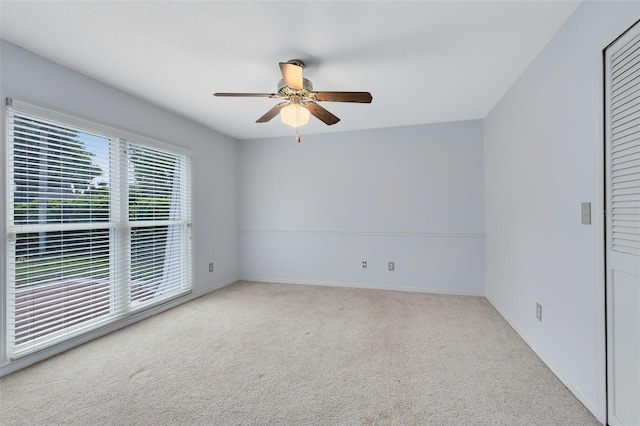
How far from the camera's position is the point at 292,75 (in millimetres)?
1903

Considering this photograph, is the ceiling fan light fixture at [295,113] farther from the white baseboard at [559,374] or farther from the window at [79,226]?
the white baseboard at [559,374]

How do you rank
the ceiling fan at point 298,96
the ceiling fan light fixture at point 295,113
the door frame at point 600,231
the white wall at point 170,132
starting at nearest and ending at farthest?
the door frame at point 600,231, the ceiling fan at point 298,96, the white wall at point 170,132, the ceiling fan light fixture at point 295,113

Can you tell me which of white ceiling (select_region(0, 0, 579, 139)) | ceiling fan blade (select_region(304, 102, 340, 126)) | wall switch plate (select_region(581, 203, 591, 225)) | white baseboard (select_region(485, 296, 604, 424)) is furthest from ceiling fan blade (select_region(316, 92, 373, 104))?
white baseboard (select_region(485, 296, 604, 424))

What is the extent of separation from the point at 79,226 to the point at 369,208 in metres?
3.32

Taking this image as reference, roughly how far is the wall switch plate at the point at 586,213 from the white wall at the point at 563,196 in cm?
3

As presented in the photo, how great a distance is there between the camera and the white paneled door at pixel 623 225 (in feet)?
4.17

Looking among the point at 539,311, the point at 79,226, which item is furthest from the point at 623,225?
the point at 79,226

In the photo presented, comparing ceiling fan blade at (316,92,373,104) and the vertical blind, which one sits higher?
ceiling fan blade at (316,92,373,104)

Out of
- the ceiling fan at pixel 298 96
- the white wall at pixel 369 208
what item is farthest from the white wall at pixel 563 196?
the ceiling fan at pixel 298 96

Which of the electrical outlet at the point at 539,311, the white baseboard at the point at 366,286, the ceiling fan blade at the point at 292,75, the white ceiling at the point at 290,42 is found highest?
the white ceiling at the point at 290,42

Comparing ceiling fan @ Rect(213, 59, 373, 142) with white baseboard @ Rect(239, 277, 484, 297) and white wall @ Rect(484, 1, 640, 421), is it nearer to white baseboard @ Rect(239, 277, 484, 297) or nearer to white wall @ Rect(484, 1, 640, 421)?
white wall @ Rect(484, 1, 640, 421)

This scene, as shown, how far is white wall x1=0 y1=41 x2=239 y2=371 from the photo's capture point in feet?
6.75

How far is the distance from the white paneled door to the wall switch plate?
0.37 feet

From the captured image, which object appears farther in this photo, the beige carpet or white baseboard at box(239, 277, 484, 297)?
white baseboard at box(239, 277, 484, 297)
